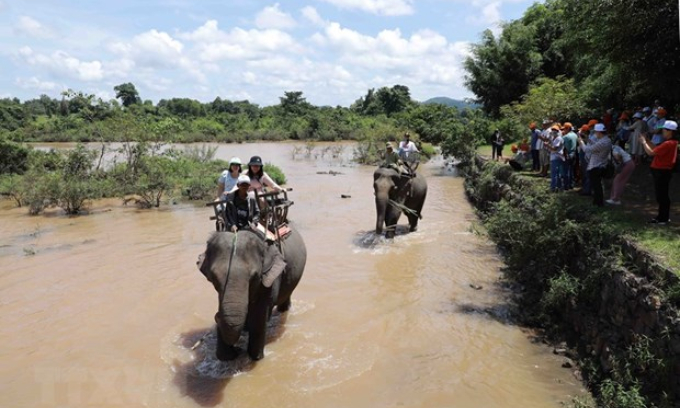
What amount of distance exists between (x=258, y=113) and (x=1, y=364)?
232 feet

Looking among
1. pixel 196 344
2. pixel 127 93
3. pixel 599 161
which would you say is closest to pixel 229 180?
pixel 196 344

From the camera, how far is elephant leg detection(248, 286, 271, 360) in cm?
621

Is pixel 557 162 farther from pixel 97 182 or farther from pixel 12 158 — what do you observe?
pixel 12 158

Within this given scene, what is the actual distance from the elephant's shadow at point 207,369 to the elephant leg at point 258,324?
0.61 ft

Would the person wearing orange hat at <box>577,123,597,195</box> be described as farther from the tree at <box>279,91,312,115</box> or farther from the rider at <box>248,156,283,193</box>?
the tree at <box>279,91,312,115</box>

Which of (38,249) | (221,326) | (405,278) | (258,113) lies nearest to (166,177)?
(38,249)

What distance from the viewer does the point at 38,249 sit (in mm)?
12891

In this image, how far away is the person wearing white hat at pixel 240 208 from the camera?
20.7 ft

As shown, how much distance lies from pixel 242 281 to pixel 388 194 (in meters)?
6.99

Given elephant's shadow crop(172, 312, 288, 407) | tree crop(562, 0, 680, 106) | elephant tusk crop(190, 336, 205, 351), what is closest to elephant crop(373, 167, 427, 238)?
elephant's shadow crop(172, 312, 288, 407)

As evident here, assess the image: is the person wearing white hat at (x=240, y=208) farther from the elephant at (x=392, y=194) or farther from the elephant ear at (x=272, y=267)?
the elephant at (x=392, y=194)

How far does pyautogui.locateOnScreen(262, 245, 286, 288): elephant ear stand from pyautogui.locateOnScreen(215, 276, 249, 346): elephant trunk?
0.59 m

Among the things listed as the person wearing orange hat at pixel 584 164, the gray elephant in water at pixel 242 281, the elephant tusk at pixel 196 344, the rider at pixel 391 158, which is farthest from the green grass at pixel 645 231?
the elephant tusk at pixel 196 344

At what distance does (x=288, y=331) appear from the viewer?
782 centimetres
